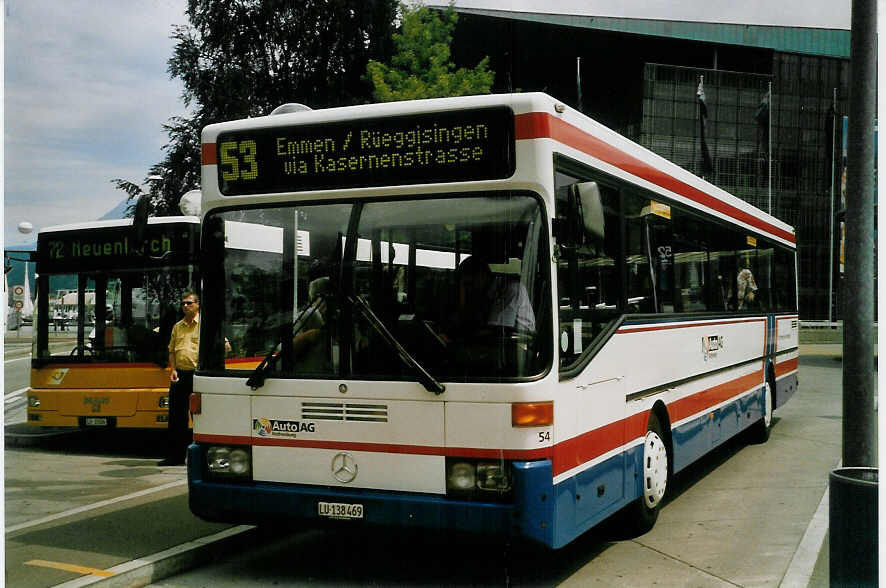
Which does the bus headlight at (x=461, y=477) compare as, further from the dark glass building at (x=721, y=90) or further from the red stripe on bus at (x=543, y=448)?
the dark glass building at (x=721, y=90)

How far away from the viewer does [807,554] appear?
6652mm

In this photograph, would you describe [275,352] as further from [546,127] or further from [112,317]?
[112,317]

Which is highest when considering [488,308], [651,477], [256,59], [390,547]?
[256,59]

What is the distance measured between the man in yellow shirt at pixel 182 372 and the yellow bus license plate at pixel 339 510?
5307 mm

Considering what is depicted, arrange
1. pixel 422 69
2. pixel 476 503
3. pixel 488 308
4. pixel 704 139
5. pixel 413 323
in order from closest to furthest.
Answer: pixel 476 503, pixel 488 308, pixel 413 323, pixel 422 69, pixel 704 139

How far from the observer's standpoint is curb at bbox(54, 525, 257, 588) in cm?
592

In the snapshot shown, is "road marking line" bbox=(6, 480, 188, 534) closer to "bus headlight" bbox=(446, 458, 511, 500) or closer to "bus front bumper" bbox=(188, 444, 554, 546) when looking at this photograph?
"bus front bumper" bbox=(188, 444, 554, 546)

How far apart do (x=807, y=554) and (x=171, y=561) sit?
421 cm

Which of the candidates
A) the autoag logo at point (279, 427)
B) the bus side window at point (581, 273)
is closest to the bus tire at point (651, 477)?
the bus side window at point (581, 273)

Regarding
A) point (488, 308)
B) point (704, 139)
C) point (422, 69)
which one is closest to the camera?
point (488, 308)

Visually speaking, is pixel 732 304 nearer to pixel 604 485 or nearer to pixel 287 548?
pixel 604 485

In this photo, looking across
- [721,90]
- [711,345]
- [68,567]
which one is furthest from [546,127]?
[721,90]

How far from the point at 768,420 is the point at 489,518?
8.15m

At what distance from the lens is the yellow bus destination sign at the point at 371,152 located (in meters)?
5.63
